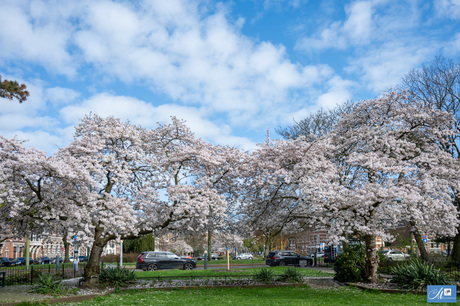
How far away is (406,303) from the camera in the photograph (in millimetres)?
12625

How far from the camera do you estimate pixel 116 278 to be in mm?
17969

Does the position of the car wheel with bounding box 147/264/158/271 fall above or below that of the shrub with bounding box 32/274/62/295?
below

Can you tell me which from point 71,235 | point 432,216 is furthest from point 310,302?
point 71,235

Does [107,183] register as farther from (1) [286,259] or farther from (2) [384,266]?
(1) [286,259]

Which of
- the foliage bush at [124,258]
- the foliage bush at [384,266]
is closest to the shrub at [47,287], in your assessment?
the foliage bush at [384,266]

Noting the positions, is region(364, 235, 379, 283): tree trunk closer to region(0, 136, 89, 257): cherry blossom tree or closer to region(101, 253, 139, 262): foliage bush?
region(0, 136, 89, 257): cherry blossom tree

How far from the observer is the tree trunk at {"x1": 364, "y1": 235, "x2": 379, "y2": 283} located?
17969 mm

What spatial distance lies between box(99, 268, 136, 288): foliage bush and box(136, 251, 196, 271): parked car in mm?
10128

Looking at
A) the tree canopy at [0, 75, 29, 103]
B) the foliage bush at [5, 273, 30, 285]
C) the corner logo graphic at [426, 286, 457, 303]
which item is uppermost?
the tree canopy at [0, 75, 29, 103]

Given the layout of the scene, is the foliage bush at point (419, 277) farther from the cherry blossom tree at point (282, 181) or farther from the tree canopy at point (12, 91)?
the tree canopy at point (12, 91)

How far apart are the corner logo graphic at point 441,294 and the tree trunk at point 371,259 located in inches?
156

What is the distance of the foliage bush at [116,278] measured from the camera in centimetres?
1778

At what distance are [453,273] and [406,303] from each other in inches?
304

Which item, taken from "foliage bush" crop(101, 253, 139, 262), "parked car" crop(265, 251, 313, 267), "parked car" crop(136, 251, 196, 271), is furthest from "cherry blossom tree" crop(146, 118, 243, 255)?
"foliage bush" crop(101, 253, 139, 262)
